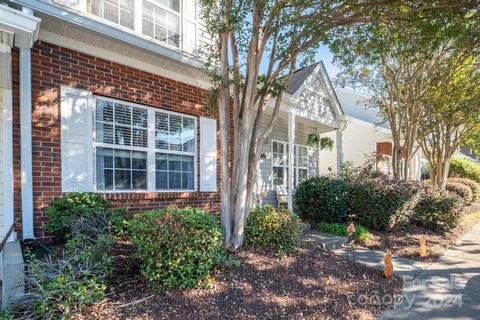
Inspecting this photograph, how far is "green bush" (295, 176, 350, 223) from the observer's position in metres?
7.79

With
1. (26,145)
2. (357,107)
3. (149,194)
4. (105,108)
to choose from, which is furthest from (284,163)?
(357,107)

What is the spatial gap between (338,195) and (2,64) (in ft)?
23.5

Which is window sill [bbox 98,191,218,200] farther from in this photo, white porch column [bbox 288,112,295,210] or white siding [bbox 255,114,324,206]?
white siding [bbox 255,114,324,206]

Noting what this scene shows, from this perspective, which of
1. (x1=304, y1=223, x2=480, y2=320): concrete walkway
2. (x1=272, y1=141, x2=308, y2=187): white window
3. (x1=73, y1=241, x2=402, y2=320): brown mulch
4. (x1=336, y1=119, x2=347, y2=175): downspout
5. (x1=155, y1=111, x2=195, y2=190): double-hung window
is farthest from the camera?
(x1=272, y1=141, x2=308, y2=187): white window

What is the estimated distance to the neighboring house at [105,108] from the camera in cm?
435

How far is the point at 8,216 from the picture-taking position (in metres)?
A: 4.25

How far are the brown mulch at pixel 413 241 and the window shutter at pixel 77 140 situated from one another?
18.7 ft

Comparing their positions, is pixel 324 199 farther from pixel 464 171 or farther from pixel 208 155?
pixel 464 171

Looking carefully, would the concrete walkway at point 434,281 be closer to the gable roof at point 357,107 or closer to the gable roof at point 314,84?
the gable roof at point 314,84

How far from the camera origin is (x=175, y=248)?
10.4 ft

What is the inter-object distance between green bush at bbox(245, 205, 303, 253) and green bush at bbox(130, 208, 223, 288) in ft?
4.73

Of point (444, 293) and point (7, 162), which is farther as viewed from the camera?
point (7, 162)

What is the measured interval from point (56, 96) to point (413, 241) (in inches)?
303

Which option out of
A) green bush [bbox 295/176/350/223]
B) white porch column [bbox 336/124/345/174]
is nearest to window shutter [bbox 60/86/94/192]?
green bush [bbox 295/176/350/223]
